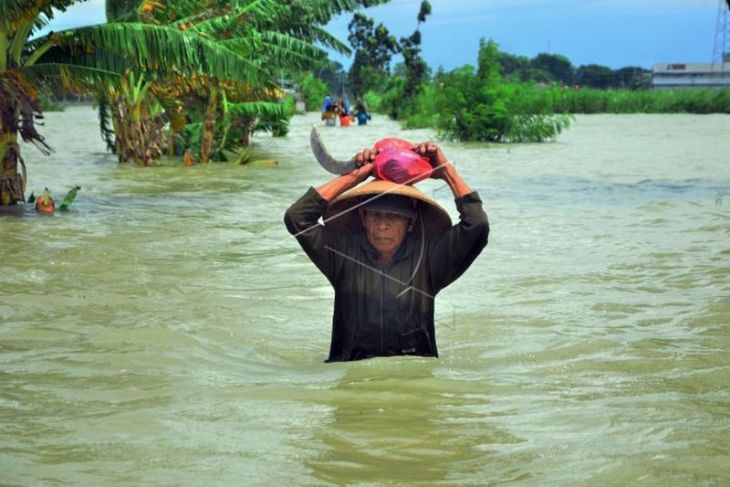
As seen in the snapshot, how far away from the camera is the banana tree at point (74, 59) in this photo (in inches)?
539

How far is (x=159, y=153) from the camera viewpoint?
23.6 m

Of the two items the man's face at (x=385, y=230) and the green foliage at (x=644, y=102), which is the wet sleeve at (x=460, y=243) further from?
the green foliage at (x=644, y=102)

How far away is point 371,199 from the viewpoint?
15.8 feet

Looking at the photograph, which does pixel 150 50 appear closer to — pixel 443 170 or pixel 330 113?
pixel 443 170

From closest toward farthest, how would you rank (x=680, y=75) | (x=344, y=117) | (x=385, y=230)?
(x=385, y=230) < (x=344, y=117) < (x=680, y=75)

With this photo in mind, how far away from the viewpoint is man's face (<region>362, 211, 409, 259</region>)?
4910 millimetres

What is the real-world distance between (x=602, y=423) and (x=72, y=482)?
2088 mm

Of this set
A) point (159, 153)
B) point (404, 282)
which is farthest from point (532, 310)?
point (159, 153)

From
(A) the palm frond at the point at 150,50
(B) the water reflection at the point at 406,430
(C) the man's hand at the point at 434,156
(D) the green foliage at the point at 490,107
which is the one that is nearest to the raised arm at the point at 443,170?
(C) the man's hand at the point at 434,156

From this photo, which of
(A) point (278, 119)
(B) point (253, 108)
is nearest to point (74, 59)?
(B) point (253, 108)

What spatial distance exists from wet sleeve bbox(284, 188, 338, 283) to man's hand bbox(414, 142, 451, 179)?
484 millimetres

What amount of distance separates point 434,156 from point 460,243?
406 mm

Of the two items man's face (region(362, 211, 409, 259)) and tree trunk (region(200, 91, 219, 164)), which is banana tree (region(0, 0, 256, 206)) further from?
man's face (region(362, 211, 409, 259))

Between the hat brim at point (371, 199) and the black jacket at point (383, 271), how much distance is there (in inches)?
1.7
